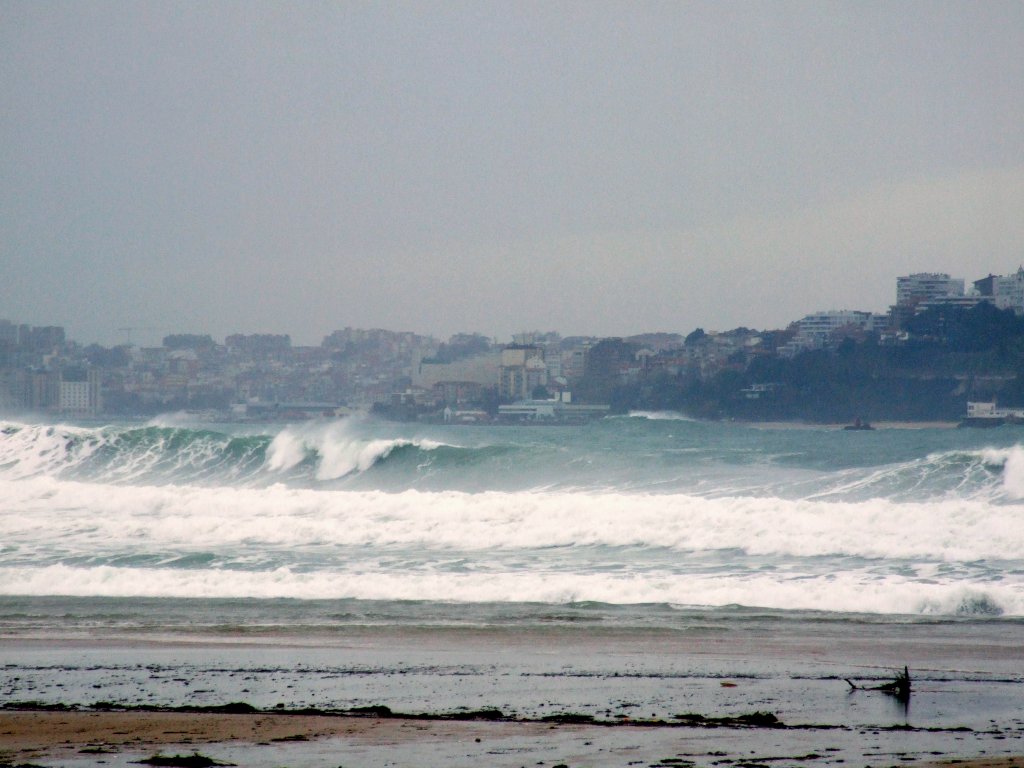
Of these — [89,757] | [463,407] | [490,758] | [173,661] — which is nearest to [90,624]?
[173,661]

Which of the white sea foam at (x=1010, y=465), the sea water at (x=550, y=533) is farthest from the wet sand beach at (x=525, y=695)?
the white sea foam at (x=1010, y=465)

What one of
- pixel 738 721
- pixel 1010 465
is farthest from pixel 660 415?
pixel 738 721

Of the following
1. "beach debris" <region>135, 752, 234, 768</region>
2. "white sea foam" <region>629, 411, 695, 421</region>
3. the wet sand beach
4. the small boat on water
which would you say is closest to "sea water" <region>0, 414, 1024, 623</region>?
the wet sand beach

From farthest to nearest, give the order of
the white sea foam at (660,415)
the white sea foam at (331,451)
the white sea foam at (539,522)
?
the white sea foam at (660,415), the white sea foam at (331,451), the white sea foam at (539,522)

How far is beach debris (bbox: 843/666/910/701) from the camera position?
33.9 ft

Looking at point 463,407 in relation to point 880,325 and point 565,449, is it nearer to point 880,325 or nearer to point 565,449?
point 880,325

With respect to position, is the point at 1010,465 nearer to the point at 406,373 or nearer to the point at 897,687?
the point at 897,687

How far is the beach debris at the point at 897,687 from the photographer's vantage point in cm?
1032

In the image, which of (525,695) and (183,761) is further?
(525,695)

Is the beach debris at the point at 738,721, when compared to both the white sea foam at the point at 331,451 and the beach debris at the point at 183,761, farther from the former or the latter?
the white sea foam at the point at 331,451

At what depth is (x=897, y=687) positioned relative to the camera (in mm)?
10695

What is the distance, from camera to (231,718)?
9742 mm

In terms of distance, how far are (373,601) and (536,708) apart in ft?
26.9

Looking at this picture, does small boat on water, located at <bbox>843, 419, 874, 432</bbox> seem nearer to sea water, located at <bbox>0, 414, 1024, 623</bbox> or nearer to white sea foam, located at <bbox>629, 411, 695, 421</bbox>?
white sea foam, located at <bbox>629, 411, 695, 421</bbox>
